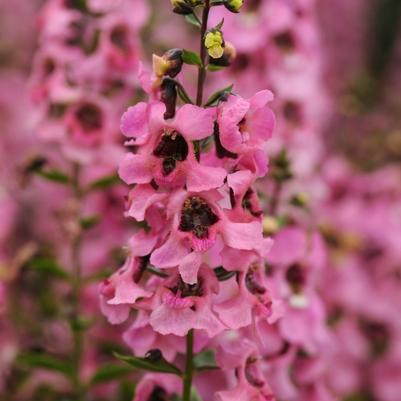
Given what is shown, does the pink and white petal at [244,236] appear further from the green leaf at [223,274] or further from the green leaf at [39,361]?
the green leaf at [39,361]

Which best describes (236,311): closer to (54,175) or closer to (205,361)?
(205,361)

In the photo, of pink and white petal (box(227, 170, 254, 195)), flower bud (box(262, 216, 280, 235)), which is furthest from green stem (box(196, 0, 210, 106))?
flower bud (box(262, 216, 280, 235))

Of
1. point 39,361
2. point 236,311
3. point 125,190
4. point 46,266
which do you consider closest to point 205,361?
point 236,311

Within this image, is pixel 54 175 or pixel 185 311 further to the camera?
pixel 54 175

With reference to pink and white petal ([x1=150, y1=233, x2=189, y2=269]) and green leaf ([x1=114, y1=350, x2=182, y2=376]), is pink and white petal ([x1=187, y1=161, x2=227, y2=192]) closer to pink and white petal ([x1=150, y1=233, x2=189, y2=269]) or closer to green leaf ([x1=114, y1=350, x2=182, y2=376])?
pink and white petal ([x1=150, y1=233, x2=189, y2=269])

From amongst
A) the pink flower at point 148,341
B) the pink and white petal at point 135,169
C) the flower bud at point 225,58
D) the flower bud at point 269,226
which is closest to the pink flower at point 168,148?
the pink and white petal at point 135,169

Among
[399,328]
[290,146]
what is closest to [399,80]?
[399,328]
